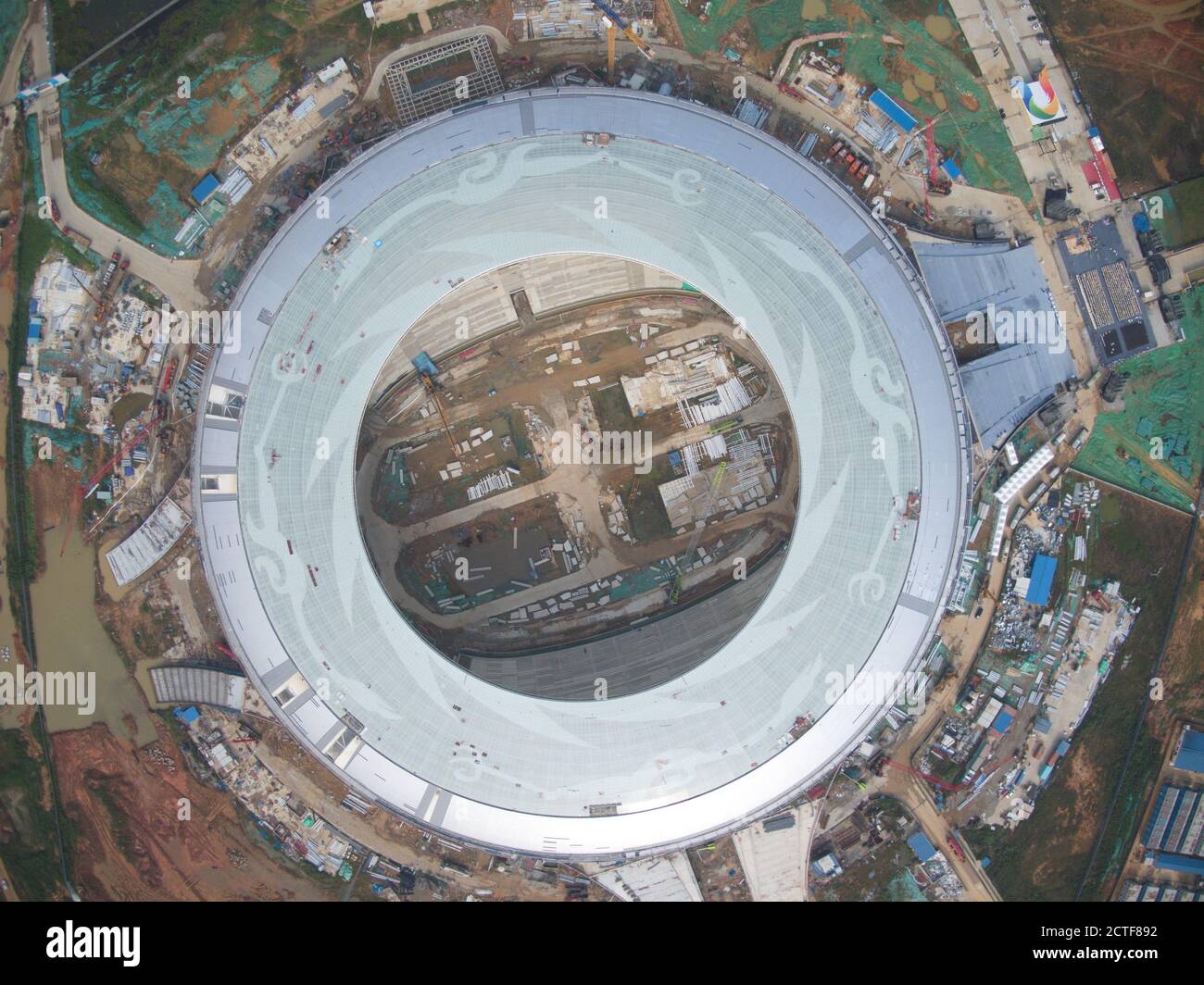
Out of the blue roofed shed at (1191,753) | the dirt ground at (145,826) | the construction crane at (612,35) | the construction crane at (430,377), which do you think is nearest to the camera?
the construction crane at (612,35)

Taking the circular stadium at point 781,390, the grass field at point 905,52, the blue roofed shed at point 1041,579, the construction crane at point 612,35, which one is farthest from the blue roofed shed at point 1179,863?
the construction crane at point 612,35

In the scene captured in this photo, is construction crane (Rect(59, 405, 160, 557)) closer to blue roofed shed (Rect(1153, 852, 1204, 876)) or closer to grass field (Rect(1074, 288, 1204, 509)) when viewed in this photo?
grass field (Rect(1074, 288, 1204, 509))

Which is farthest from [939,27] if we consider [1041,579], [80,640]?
[80,640]

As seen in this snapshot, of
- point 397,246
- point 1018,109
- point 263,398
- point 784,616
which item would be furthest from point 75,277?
point 1018,109

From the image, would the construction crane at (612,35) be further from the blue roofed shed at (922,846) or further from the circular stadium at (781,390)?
the blue roofed shed at (922,846)

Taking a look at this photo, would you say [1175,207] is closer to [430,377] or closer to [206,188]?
[430,377]

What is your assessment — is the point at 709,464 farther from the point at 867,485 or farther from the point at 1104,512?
the point at 1104,512
